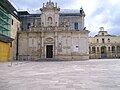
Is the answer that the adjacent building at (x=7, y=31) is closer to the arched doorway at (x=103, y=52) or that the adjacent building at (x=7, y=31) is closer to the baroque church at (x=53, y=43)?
the baroque church at (x=53, y=43)

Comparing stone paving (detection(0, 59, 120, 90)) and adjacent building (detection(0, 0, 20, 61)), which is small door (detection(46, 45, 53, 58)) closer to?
adjacent building (detection(0, 0, 20, 61))

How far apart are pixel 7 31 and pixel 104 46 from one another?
48.3 metres

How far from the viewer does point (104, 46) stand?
7706 cm

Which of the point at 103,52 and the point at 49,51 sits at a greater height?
the point at 103,52

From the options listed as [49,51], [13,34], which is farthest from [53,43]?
[13,34]

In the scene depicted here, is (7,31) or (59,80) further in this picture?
(7,31)

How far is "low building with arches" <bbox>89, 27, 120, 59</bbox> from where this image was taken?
74.2 m

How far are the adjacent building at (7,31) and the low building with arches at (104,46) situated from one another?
39553 mm

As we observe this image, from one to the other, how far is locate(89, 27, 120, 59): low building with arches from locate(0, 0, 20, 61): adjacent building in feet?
130

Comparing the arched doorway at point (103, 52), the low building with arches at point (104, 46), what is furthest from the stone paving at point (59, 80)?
the low building with arches at point (104, 46)

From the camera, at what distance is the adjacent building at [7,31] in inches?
1405

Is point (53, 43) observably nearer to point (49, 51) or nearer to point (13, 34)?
point (49, 51)

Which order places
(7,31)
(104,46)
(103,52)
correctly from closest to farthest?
(7,31) → (103,52) → (104,46)

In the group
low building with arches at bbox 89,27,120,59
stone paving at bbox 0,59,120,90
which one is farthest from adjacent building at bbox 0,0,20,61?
low building with arches at bbox 89,27,120,59
